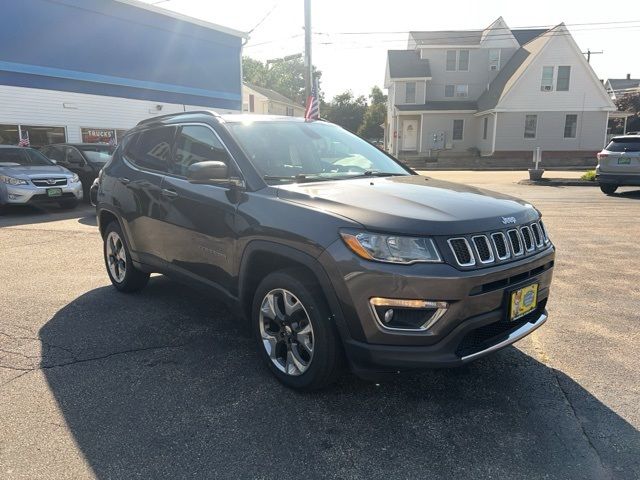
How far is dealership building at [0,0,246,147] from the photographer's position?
1568 centimetres

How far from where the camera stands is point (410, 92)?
120 feet

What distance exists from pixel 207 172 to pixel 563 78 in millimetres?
34323

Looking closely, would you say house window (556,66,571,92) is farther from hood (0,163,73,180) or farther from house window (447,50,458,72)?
hood (0,163,73,180)

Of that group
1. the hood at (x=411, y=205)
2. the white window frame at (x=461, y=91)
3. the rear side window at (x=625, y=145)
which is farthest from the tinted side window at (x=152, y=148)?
the white window frame at (x=461, y=91)

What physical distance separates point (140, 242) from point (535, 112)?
33.1 m

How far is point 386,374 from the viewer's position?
2.77m

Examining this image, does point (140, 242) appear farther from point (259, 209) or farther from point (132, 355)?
point (259, 209)

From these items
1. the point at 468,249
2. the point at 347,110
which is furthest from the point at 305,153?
the point at 347,110

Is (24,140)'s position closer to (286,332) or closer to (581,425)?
(286,332)

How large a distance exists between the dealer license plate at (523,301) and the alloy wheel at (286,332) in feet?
3.93

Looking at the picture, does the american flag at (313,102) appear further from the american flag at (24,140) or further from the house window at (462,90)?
the house window at (462,90)

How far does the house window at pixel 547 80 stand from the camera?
3177 cm

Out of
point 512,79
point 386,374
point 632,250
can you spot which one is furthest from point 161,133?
point 512,79

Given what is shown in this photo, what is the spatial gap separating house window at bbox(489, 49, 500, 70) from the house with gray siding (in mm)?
70
